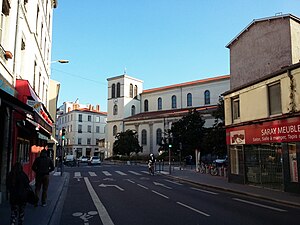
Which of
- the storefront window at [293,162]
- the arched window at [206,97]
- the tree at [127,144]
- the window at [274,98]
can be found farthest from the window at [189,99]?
the storefront window at [293,162]

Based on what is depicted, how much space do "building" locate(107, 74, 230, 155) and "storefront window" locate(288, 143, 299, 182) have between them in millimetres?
39769

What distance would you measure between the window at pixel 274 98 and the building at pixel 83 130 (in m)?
65.3

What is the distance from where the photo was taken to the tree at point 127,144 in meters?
60.3

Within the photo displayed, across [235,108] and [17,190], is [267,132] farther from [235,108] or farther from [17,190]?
[17,190]

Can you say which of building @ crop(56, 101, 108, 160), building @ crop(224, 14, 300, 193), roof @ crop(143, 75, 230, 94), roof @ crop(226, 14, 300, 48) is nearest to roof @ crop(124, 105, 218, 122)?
roof @ crop(143, 75, 230, 94)

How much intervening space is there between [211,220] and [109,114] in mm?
66943

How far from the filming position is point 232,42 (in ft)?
74.8

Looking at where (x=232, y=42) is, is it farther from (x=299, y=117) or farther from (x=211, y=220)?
(x=211, y=220)

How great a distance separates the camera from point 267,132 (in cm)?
1594

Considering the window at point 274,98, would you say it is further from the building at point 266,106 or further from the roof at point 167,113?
the roof at point 167,113

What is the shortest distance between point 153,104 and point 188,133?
→ 28322 mm

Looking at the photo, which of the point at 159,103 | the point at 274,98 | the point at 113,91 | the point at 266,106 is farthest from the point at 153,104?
the point at 274,98

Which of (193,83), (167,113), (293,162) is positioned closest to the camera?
(293,162)

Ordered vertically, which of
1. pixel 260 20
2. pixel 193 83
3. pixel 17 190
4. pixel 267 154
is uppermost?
pixel 193 83
